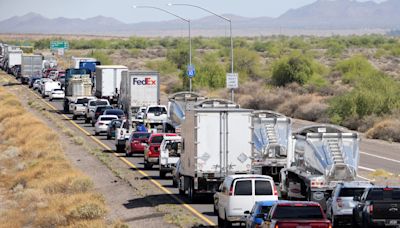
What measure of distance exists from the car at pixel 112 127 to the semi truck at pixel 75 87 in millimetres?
20592

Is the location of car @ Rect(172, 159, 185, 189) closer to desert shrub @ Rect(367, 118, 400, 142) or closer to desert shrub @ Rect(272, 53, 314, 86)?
desert shrub @ Rect(367, 118, 400, 142)

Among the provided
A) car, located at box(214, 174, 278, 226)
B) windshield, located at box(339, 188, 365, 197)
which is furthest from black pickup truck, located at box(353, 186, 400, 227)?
car, located at box(214, 174, 278, 226)

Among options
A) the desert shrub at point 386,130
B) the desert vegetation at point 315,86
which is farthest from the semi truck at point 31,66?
the desert shrub at point 386,130

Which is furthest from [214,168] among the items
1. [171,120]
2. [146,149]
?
[171,120]

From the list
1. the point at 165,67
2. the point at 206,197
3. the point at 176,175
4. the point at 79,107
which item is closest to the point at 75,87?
the point at 79,107

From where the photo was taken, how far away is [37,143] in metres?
56.7

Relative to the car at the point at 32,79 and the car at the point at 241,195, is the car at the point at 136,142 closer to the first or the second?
the car at the point at 241,195

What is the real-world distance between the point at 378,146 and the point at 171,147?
65.2 feet

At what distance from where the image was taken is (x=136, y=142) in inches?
1980

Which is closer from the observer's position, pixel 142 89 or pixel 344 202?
pixel 344 202

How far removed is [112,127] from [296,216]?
3878 cm

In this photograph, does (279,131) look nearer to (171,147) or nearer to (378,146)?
(171,147)

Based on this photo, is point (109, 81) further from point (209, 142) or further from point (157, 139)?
point (209, 142)

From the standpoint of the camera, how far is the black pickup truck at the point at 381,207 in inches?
990
